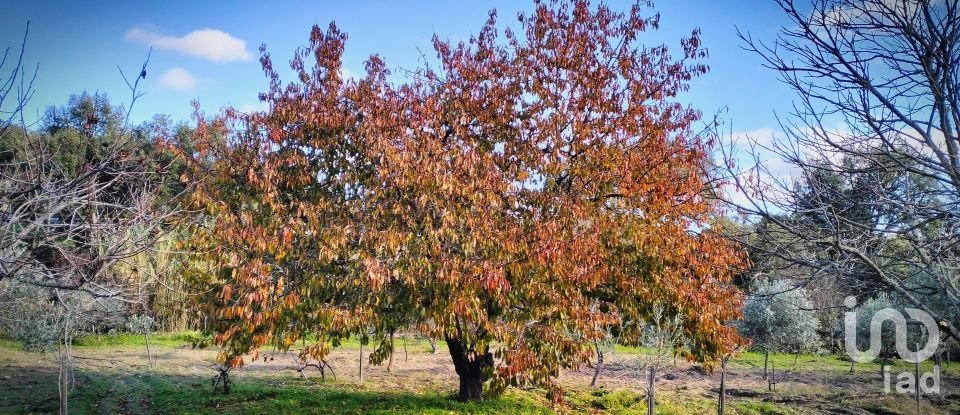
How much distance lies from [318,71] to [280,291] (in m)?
3.76

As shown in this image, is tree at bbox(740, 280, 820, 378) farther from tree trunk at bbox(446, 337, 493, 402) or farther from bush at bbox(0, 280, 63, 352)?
bush at bbox(0, 280, 63, 352)

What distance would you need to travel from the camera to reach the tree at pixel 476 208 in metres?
7.74

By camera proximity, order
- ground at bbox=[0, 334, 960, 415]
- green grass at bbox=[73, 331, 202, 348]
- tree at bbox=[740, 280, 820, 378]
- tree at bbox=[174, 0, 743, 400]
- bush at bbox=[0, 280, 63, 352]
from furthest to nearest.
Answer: green grass at bbox=[73, 331, 202, 348] → tree at bbox=[740, 280, 820, 378] → bush at bbox=[0, 280, 63, 352] → ground at bbox=[0, 334, 960, 415] → tree at bbox=[174, 0, 743, 400]

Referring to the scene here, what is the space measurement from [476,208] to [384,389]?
892 cm

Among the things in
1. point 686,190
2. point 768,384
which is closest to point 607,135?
point 686,190

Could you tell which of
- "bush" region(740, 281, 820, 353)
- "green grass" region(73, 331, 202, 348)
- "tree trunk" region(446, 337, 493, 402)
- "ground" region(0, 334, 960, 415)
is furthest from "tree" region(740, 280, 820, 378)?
"green grass" region(73, 331, 202, 348)

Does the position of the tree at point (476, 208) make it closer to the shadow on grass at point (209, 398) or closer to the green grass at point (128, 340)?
the shadow on grass at point (209, 398)

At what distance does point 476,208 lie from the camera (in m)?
8.10

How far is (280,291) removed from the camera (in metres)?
7.47

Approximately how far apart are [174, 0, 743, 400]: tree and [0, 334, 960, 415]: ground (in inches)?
126

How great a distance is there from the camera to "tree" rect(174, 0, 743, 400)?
774 centimetres

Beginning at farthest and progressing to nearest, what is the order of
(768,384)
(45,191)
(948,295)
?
(768,384) → (45,191) → (948,295)

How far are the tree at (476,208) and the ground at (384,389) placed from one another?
10.5 ft

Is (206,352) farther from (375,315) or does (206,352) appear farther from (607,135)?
(607,135)
